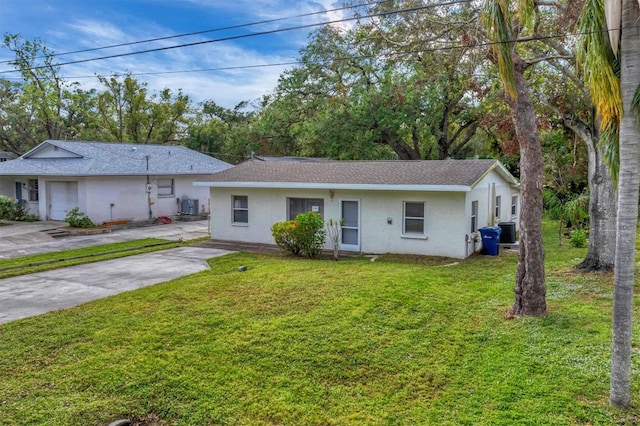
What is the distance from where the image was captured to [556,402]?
4.91 m

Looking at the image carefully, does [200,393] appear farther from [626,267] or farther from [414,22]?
[414,22]

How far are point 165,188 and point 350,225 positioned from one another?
14.2m

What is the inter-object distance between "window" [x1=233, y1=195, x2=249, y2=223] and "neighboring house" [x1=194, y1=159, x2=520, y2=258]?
1.5 inches

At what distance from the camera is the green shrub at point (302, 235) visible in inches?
525

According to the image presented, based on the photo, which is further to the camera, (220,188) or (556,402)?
(220,188)

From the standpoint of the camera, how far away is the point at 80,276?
11.3 meters

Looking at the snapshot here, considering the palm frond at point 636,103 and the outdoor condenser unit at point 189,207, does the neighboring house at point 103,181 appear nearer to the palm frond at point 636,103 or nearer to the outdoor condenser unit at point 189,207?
the outdoor condenser unit at point 189,207

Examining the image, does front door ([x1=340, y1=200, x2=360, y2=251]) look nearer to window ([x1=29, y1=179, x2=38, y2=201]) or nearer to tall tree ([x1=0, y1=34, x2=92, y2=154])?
window ([x1=29, y1=179, x2=38, y2=201])

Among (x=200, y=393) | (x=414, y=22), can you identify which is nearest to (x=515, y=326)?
(x=200, y=393)

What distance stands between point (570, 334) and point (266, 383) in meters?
4.64

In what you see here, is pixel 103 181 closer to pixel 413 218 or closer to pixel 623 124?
pixel 413 218

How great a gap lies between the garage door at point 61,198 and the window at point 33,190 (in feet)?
6.53

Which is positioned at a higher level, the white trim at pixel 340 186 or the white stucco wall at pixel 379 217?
the white trim at pixel 340 186

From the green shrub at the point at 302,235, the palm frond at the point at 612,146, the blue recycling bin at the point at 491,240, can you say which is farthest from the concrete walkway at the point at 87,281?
the palm frond at the point at 612,146
